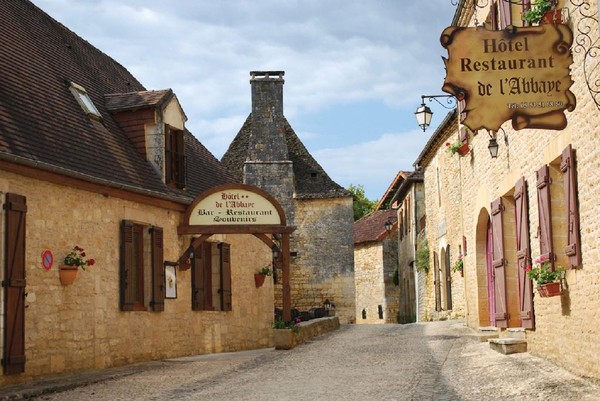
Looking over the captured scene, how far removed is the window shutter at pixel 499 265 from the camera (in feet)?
48.1

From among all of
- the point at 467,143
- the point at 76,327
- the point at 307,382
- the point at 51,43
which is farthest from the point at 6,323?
the point at 467,143

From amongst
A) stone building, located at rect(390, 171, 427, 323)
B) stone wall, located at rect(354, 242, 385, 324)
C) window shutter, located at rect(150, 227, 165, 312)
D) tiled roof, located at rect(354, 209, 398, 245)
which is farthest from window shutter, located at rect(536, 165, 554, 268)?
tiled roof, located at rect(354, 209, 398, 245)

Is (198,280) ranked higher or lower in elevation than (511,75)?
lower

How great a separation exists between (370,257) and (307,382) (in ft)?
110

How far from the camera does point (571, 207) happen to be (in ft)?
33.5

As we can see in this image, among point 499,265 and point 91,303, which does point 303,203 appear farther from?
point 91,303

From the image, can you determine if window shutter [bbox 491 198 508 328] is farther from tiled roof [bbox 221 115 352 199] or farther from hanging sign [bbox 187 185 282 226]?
tiled roof [bbox 221 115 352 199]

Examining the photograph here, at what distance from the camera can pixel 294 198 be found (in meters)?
31.4

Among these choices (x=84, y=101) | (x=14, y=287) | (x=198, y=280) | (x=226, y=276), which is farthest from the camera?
(x=226, y=276)

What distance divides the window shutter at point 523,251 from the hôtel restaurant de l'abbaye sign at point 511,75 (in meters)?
4.36

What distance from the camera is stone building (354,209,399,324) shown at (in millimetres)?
41969

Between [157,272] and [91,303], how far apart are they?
2.31 m

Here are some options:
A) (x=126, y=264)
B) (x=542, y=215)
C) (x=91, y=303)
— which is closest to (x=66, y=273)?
(x=91, y=303)

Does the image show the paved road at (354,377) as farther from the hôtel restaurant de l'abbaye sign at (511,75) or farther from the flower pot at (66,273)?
the hôtel restaurant de l'abbaye sign at (511,75)
